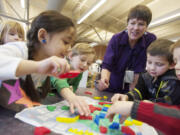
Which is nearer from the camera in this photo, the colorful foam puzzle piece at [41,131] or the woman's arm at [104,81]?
the colorful foam puzzle piece at [41,131]

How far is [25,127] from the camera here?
377 mm

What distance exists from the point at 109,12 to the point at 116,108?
9.99 feet

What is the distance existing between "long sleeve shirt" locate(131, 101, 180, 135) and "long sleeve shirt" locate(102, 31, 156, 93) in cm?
73

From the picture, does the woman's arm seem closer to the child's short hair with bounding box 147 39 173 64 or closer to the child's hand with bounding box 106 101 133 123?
the child's short hair with bounding box 147 39 173 64

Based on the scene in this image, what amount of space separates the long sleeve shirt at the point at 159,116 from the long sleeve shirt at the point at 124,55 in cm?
73

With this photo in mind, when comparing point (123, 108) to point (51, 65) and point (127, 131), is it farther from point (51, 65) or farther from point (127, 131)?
point (51, 65)

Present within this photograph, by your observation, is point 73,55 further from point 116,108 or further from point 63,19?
point 116,108

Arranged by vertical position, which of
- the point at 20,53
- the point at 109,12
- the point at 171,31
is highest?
the point at 109,12

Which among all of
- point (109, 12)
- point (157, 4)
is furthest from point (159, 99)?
point (109, 12)

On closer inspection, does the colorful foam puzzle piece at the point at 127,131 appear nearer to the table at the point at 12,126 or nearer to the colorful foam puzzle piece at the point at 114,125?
the colorful foam puzzle piece at the point at 114,125

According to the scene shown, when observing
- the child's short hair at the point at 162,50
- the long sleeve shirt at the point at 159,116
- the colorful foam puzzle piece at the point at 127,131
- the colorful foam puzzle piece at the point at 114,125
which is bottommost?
the colorful foam puzzle piece at the point at 127,131

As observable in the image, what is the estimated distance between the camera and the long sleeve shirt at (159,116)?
339 mm

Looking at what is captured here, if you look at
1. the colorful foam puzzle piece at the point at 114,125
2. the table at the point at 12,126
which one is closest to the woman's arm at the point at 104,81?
the colorful foam puzzle piece at the point at 114,125

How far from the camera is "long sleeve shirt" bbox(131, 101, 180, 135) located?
1.11ft
